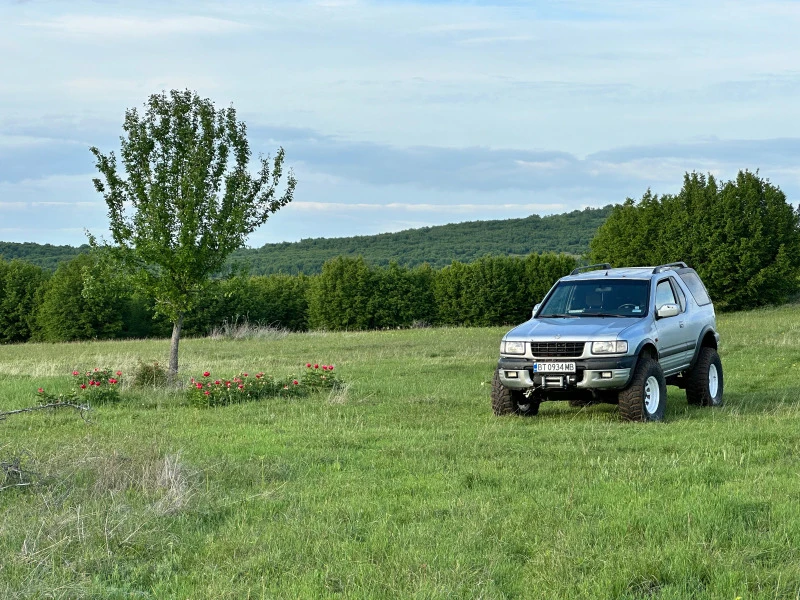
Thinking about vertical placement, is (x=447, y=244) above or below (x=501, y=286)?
above

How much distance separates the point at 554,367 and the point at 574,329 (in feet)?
2.20

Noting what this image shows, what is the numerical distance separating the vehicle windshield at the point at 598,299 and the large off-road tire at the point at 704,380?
185 centimetres

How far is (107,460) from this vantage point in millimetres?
8844

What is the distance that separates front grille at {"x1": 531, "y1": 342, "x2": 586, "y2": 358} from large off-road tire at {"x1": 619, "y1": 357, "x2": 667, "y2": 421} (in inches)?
32.8

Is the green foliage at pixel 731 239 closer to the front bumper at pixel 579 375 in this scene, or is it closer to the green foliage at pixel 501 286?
the green foliage at pixel 501 286

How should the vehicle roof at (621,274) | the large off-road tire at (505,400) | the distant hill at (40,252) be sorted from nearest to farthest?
1. the large off-road tire at (505,400)
2. the vehicle roof at (621,274)
3. the distant hill at (40,252)

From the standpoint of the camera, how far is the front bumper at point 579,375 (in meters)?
12.2

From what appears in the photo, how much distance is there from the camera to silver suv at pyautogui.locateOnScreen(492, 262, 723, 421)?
40.4 ft

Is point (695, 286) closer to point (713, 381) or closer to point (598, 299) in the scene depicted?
point (713, 381)

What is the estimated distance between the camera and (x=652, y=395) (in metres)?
12.8

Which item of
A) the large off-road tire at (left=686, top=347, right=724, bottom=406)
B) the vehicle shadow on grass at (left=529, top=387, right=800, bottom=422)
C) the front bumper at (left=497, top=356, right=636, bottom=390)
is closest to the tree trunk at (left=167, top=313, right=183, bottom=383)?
the vehicle shadow on grass at (left=529, top=387, right=800, bottom=422)

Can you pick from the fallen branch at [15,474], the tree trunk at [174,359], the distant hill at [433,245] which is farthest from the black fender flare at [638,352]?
the distant hill at [433,245]

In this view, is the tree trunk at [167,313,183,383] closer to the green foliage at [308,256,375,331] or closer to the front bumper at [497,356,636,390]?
the front bumper at [497,356,636,390]

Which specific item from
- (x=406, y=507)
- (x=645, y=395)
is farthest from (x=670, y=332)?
(x=406, y=507)
